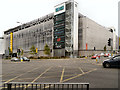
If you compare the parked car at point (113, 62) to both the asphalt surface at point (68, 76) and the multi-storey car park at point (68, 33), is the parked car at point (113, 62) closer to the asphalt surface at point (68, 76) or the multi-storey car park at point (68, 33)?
the asphalt surface at point (68, 76)

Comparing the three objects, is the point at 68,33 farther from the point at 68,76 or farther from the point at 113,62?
the point at 68,76

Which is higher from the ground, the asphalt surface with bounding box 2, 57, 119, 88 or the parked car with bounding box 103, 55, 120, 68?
the parked car with bounding box 103, 55, 120, 68

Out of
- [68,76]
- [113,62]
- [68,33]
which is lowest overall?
[68,76]

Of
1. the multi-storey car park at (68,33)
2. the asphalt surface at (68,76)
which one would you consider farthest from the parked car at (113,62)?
the multi-storey car park at (68,33)

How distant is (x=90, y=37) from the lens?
63.1 meters

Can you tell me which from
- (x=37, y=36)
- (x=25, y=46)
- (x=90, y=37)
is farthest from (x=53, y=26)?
(x=25, y=46)

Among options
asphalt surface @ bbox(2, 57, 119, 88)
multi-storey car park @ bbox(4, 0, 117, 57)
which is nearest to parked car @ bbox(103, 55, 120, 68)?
asphalt surface @ bbox(2, 57, 119, 88)

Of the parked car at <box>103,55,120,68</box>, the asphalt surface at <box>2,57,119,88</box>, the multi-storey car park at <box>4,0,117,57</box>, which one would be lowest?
the asphalt surface at <box>2,57,119,88</box>

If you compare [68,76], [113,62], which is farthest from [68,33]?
[68,76]

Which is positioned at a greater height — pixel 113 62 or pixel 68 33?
pixel 68 33

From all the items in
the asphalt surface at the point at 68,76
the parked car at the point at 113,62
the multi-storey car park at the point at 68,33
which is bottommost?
the asphalt surface at the point at 68,76

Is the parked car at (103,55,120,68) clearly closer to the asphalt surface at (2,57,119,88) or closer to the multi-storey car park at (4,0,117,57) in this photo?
the asphalt surface at (2,57,119,88)

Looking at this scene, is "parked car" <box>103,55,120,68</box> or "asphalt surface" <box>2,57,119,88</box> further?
"parked car" <box>103,55,120,68</box>

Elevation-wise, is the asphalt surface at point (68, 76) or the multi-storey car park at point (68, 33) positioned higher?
the multi-storey car park at point (68, 33)
